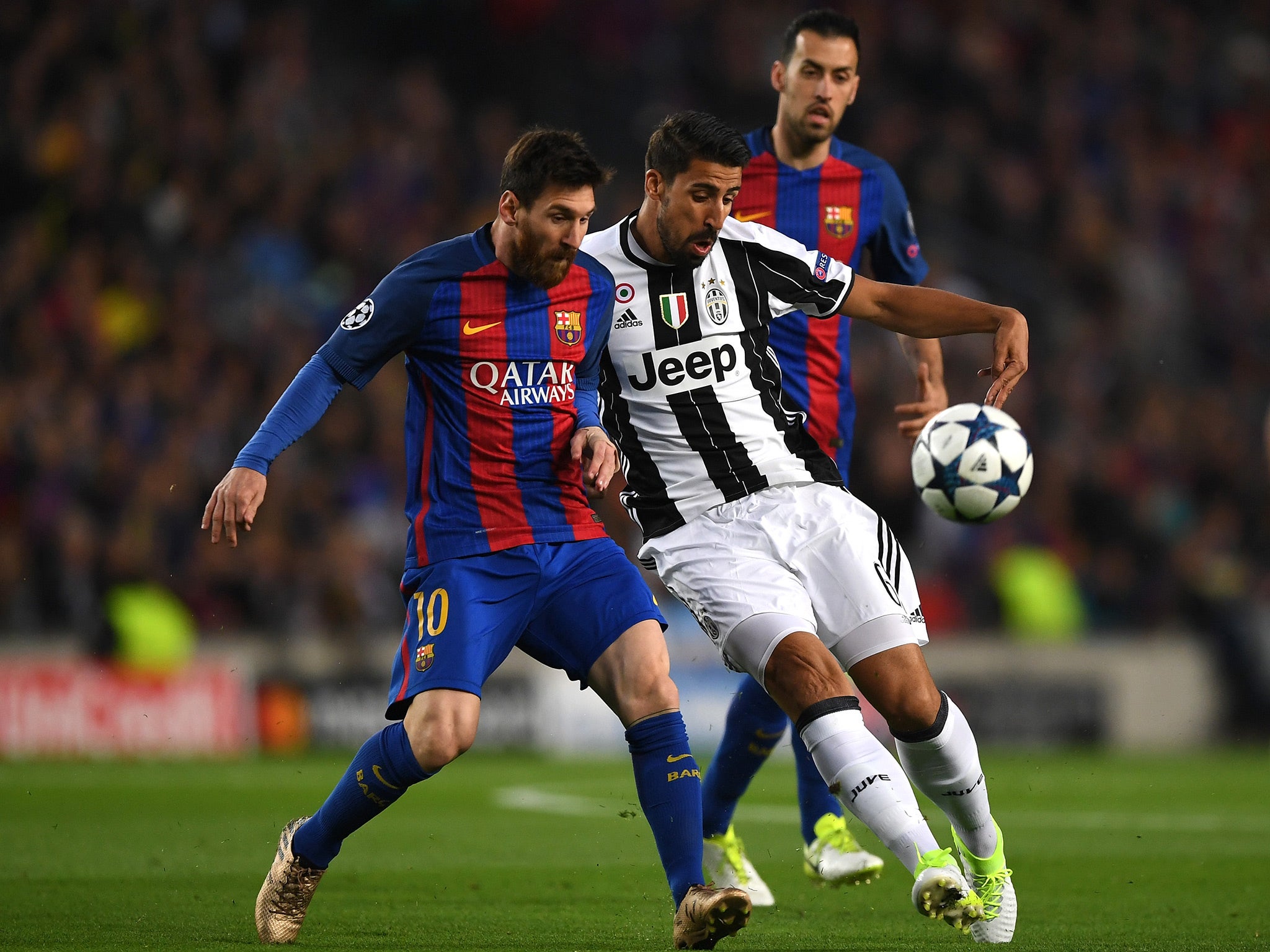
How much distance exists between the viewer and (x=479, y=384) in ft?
16.2

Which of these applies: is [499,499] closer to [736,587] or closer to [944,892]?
[736,587]

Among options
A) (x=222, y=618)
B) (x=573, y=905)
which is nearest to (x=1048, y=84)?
(x=222, y=618)

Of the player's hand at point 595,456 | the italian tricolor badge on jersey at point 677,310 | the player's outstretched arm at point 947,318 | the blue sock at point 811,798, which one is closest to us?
the player's hand at point 595,456

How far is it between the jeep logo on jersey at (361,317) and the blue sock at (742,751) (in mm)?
2034

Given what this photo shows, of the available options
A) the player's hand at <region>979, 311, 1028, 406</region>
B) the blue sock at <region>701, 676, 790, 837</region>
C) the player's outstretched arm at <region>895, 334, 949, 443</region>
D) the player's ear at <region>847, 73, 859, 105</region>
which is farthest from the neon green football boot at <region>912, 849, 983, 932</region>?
the player's ear at <region>847, 73, 859, 105</region>

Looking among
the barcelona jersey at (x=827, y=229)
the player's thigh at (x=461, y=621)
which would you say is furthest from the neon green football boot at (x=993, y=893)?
the barcelona jersey at (x=827, y=229)

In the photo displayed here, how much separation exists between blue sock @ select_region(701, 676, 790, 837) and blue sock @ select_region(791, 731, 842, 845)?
0.13m

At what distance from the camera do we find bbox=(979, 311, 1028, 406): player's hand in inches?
195

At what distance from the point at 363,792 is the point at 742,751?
1.75 metres

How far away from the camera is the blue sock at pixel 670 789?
464cm

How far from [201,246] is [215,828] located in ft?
27.1

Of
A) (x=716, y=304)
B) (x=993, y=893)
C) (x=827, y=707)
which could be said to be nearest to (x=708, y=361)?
(x=716, y=304)

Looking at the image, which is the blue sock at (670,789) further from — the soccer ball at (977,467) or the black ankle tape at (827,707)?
the soccer ball at (977,467)

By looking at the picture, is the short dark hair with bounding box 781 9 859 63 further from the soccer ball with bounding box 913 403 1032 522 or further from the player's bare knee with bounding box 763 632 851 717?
the player's bare knee with bounding box 763 632 851 717
